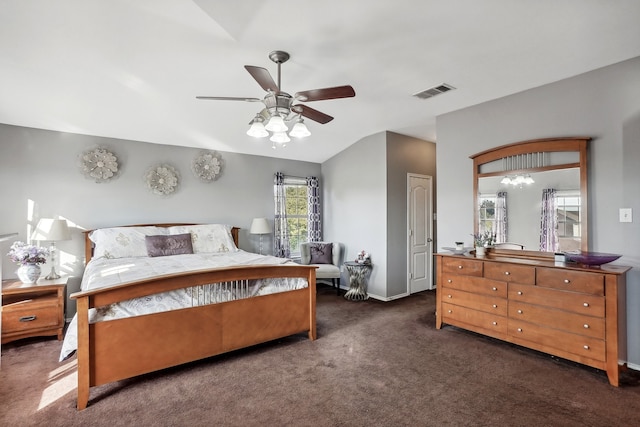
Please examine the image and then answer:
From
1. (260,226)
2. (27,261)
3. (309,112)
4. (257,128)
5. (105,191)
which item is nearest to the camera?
(257,128)

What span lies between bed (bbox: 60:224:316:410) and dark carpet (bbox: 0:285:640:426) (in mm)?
177

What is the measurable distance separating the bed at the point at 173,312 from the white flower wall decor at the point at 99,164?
37.6 inches

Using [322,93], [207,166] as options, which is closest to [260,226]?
[207,166]

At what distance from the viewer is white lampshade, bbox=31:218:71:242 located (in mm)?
3654

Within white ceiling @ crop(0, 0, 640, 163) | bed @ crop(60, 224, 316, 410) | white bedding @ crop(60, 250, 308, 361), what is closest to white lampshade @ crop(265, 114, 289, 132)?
white ceiling @ crop(0, 0, 640, 163)

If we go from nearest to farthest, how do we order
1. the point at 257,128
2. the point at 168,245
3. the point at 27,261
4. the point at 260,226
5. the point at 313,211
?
the point at 257,128, the point at 27,261, the point at 168,245, the point at 260,226, the point at 313,211

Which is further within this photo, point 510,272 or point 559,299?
point 510,272

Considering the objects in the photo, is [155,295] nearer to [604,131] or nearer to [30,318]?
[30,318]

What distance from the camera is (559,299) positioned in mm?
2779

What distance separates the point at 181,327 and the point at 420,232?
13.3ft

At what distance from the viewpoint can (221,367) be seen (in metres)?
2.80

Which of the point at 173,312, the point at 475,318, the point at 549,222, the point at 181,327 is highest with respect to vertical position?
the point at 549,222

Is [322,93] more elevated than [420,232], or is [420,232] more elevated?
[322,93]

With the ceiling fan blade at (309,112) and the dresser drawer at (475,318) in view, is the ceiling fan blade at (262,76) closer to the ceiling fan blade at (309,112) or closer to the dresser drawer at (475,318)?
the ceiling fan blade at (309,112)
